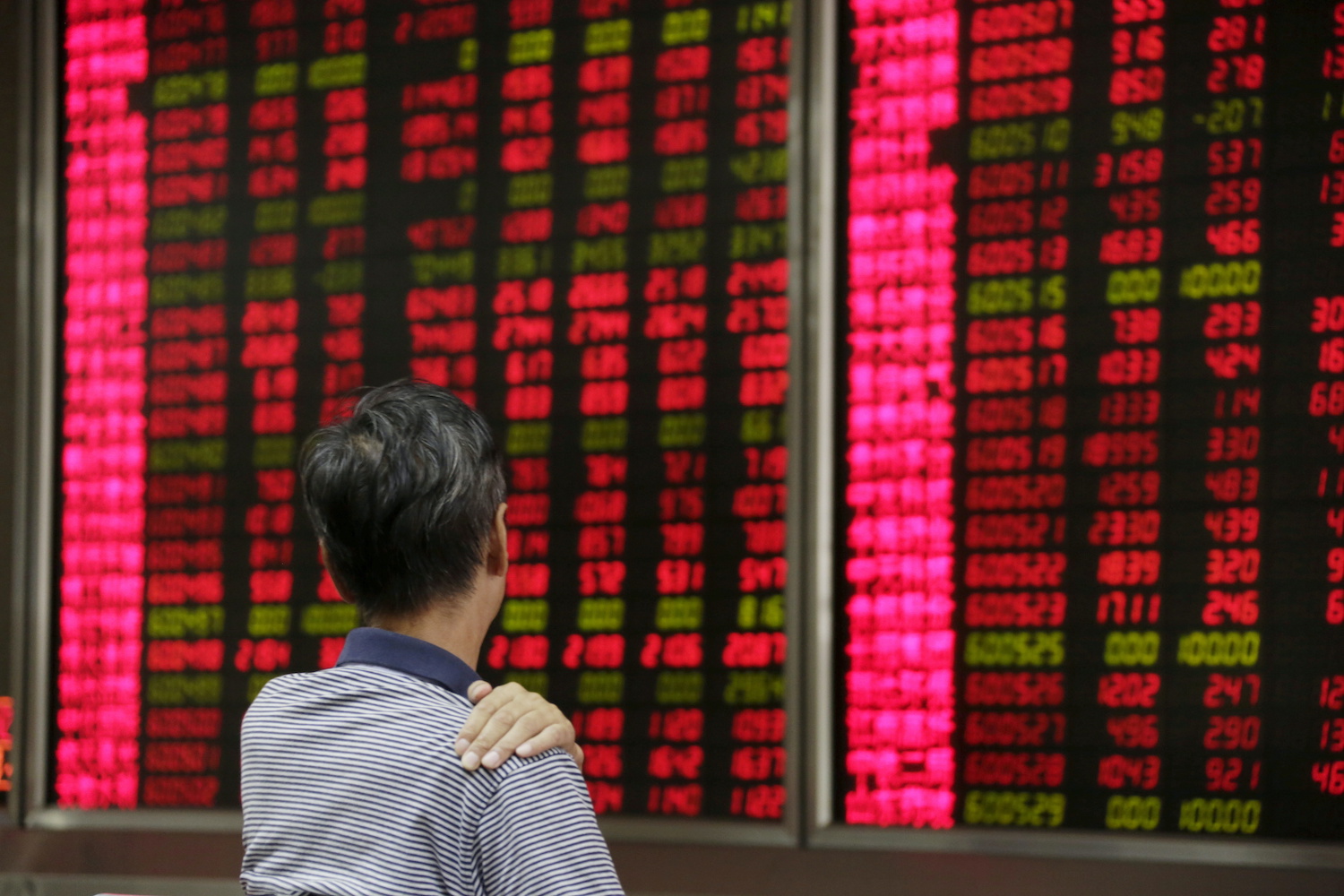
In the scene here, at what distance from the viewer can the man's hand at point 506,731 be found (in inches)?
34.7

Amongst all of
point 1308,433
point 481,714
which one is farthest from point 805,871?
point 481,714

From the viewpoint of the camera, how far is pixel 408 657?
0.97 m

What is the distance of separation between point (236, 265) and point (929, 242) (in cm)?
124

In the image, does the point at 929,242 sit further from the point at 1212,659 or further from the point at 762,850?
the point at 762,850

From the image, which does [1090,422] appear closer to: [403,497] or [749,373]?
[749,373]

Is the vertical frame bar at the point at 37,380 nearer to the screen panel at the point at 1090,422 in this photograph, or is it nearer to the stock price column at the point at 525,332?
the stock price column at the point at 525,332

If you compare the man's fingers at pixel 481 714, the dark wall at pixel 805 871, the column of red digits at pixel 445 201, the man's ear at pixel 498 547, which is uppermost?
the column of red digits at pixel 445 201

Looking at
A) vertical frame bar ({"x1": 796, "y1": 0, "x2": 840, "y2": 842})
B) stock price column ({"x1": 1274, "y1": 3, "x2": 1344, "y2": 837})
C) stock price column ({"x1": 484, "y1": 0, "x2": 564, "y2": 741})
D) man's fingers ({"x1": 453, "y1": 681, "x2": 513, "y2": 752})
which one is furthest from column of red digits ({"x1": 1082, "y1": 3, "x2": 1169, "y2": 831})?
man's fingers ({"x1": 453, "y1": 681, "x2": 513, "y2": 752})

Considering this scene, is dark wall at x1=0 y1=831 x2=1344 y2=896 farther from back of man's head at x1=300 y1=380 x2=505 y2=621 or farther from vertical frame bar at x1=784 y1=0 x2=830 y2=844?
back of man's head at x1=300 y1=380 x2=505 y2=621

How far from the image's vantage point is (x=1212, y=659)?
70.1 inches

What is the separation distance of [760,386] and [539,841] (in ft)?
4.09

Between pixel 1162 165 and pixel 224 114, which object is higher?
pixel 224 114

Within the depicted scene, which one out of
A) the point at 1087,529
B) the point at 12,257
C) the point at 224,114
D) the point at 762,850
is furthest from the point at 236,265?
the point at 1087,529

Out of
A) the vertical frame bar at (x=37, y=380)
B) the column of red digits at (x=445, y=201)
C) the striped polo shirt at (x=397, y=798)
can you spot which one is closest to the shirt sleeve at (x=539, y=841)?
the striped polo shirt at (x=397, y=798)
